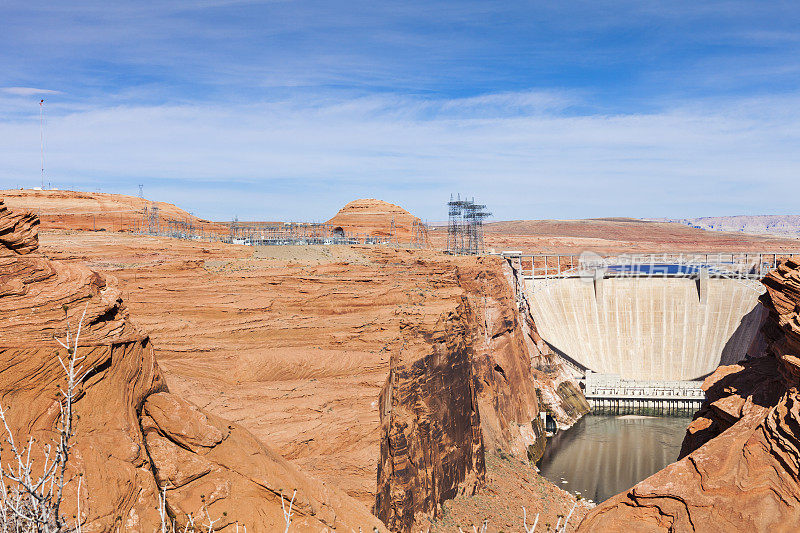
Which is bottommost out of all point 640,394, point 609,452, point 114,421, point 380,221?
point 609,452

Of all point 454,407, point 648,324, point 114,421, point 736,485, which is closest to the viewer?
point 736,485

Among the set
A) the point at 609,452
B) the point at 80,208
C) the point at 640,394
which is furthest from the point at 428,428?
the point at 80,208

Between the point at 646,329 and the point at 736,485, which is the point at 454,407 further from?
the point at 646,329

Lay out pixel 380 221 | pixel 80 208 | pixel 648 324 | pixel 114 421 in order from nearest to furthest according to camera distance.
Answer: pixel 114 421 → pixel 80 208 → pixel 648 324 → pixel 380 221

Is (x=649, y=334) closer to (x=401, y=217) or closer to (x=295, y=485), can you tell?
(x=401, y=217)

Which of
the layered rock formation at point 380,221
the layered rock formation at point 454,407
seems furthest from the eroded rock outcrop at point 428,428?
the layered rock formation at point 380,221

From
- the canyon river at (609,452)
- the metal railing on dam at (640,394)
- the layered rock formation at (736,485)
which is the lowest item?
the canyon river at (609,452)

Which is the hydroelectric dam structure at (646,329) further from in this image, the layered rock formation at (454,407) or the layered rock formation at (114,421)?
the layered rock formation at (114,421)
